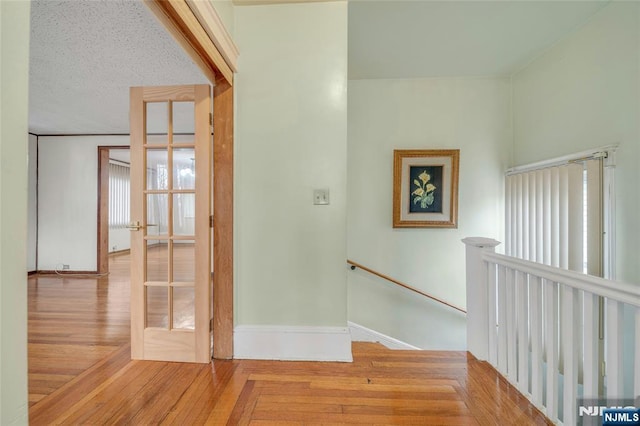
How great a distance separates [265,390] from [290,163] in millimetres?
1340

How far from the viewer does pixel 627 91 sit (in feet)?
6.10

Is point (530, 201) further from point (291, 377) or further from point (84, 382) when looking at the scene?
point (84, 382)

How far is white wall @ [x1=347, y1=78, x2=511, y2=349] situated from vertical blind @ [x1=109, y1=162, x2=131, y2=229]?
568 centimetres

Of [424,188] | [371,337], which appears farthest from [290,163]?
[371,337]

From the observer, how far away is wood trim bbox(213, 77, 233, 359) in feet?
5.78

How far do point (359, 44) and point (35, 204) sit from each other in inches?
204

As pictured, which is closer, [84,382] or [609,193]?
[84,382]

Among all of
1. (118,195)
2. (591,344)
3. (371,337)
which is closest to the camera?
(591,344)

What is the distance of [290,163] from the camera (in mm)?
1806

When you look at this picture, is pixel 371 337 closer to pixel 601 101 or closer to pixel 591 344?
pixel 591 344

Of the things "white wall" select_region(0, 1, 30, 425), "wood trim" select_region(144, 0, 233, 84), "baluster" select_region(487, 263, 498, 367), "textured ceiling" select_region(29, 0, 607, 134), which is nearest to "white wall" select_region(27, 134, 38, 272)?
"textured ceiling" select_region(29, 0, 607, 134)

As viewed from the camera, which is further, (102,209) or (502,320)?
(102,209)

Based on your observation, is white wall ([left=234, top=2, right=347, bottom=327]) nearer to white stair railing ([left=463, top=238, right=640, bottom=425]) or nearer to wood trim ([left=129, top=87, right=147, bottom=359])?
wood trim ([left=129, top=87, right=147, bottom=359])

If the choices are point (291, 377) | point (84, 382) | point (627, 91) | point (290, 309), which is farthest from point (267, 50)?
point (627, 91)
